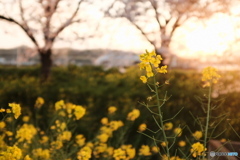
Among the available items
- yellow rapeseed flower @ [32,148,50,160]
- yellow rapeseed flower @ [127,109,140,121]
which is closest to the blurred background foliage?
yellow rapeseed flower @ [127,109,140,121]

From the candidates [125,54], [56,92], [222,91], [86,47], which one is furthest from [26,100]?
[222,91]

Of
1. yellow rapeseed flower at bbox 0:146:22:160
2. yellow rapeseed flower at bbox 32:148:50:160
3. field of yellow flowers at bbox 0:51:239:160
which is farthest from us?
field of yellow flowers at bbox 0:51:239:160

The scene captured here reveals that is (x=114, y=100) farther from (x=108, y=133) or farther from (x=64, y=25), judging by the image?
(x=64, y=25)

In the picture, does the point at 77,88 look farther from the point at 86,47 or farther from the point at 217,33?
the point at 217,33

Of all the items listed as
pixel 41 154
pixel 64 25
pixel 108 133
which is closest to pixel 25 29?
pixel 64 25

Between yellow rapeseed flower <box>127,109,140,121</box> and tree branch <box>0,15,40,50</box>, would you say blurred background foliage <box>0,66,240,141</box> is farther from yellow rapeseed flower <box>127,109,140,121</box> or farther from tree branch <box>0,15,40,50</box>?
tree branch <box>0,15,40,50</box>

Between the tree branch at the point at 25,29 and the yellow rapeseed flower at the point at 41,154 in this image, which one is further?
the tree branch at the point at 25,29

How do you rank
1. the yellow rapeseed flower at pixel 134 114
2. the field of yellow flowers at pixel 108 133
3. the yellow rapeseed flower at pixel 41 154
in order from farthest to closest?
the yellow rapeseed flower at pixel 134 114, the field of yellow flowers at pixel 108 133, the yellow rapeseed flower at pixel 41 154

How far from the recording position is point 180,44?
6973mm

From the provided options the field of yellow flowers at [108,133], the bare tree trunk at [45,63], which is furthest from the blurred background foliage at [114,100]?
the bare tree trunk at [45,63]

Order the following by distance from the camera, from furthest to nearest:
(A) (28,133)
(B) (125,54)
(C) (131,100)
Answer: (B) (125,54) < (C) (131,100) < (A) (28,133)

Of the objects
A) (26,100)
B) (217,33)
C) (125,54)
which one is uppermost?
(217,33)

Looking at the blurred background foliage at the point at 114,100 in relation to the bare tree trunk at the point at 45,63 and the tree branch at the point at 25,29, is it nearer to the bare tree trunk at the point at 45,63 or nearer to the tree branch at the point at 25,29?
the tree branch at the point at 25,29

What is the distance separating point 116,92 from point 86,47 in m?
1.75
